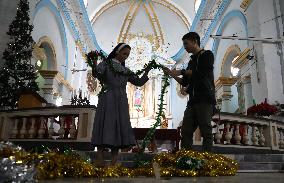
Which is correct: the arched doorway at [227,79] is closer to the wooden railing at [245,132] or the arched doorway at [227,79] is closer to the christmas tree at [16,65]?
the wooden railing at [245,132]

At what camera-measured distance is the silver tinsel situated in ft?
5.88

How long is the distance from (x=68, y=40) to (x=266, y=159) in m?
12.6

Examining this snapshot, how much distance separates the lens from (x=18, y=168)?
6.03ft

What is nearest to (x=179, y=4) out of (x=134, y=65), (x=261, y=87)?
(x=134, y=65)

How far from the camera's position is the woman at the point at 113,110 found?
3.86m

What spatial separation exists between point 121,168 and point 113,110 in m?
0.85

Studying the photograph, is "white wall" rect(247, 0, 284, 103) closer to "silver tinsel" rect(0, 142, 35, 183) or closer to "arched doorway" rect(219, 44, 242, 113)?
"arched doorway" rect(219, 44, 242, 113)

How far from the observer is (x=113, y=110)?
399cm

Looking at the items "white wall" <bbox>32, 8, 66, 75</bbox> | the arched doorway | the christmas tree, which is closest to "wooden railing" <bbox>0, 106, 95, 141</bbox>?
the christmas tree

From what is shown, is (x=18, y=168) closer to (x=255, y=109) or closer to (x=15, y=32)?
(x=255, y=109)

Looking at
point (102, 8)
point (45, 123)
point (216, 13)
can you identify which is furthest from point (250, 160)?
point (102, 8)

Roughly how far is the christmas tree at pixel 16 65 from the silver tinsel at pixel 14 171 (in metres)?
6.40

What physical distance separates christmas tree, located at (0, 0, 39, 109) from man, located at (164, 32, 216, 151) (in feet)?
17.6

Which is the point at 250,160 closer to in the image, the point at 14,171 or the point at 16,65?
the point at 14,171
